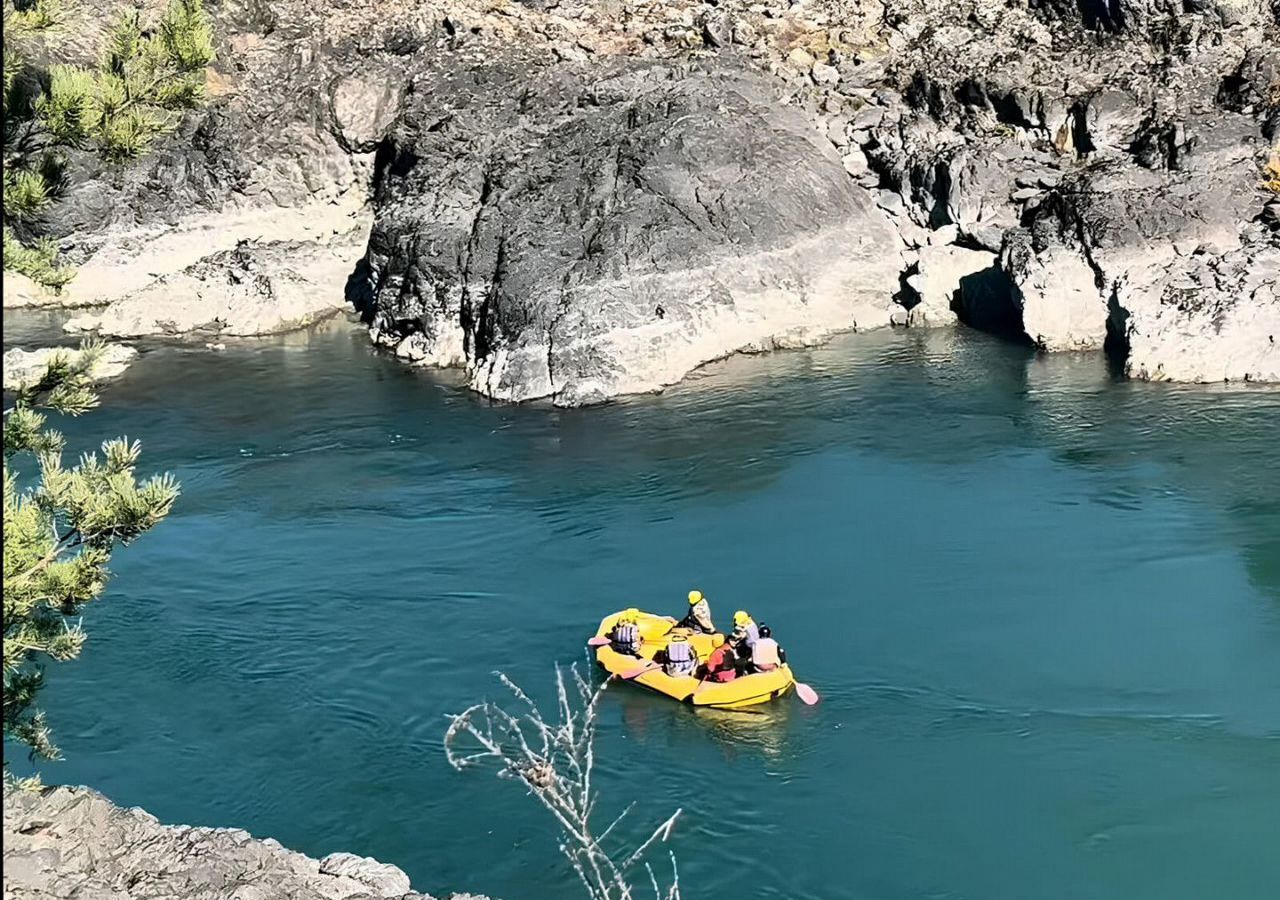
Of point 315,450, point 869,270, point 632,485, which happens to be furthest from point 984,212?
point 315,450

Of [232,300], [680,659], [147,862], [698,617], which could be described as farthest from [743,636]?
[232,300]

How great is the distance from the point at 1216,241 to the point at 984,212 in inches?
223

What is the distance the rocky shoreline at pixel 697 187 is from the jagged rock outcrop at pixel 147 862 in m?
18.3

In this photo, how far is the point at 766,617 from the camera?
1964cm

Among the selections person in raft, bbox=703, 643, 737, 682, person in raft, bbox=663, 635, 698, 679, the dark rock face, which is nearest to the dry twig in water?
person in raft, bbox=663, 635, 698, 679

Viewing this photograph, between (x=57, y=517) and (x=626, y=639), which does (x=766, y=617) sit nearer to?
(x=626, y=639)

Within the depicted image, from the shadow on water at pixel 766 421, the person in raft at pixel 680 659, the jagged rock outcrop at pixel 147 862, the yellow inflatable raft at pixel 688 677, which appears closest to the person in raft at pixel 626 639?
the yellow inflatable raft at pixel 688 677

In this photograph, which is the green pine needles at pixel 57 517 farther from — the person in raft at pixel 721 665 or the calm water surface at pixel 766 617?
the person in raft at pixel 721 665

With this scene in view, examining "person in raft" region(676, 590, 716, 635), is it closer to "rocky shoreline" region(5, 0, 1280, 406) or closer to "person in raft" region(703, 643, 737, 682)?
"person in raft" region(703, 643, 737, 682)

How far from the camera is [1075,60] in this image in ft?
130

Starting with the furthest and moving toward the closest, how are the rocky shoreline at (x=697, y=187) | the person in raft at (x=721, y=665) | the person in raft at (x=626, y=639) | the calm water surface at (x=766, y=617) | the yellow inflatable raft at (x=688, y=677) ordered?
the rocky shoreline at (x=697, y=187) → the person in raft at (x=626, y=639) → the person in raft at (x=721, y=665) → the yellow inflatable raft at (x=688, y=677) → the calm water surface at (x=766, y=617)

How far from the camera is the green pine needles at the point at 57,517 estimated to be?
8695 mm

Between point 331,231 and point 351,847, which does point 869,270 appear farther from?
point 351,847

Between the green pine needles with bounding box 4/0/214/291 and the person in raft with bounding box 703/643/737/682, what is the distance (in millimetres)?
9706
